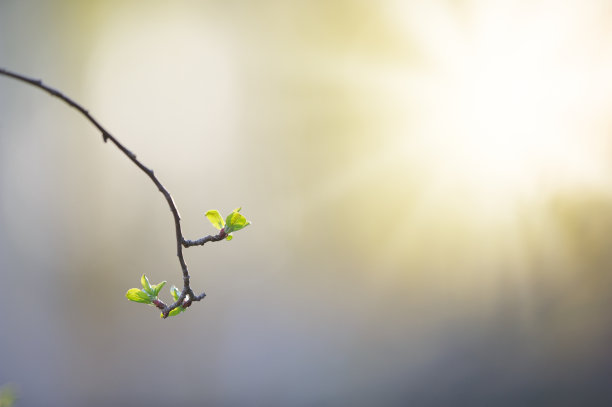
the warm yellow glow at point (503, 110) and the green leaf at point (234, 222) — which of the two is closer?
the green leaf at point (234, 222)

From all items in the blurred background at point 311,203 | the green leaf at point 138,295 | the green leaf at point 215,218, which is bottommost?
the green leaf at point 138,295

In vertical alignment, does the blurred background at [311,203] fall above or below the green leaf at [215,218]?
above

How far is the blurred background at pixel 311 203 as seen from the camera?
2.21 m

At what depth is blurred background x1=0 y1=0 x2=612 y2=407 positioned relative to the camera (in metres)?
2.21

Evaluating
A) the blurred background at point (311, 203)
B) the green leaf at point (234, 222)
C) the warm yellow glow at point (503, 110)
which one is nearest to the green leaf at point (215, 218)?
the green leaf at point (234, 222)

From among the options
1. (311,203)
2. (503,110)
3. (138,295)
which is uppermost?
(503,110)

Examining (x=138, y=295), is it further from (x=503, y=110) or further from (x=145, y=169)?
(x=503, y=110)

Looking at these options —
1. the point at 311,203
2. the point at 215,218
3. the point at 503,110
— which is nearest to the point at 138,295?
the point at 215,218

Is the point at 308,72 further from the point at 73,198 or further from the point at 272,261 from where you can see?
the point at 73,198

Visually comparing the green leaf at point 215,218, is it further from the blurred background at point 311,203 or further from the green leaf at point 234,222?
the blurred background at point 311,203

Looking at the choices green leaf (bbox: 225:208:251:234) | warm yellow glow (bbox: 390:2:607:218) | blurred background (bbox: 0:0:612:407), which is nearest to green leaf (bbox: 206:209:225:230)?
green leaf (bbox: 225:208:251:234)

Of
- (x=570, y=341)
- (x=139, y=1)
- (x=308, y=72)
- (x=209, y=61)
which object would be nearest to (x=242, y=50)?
(x=209, y=61)

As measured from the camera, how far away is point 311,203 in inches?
89.4

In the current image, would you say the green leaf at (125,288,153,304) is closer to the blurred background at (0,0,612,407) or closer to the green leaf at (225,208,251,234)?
the green leaf at (225,208,251,234)
